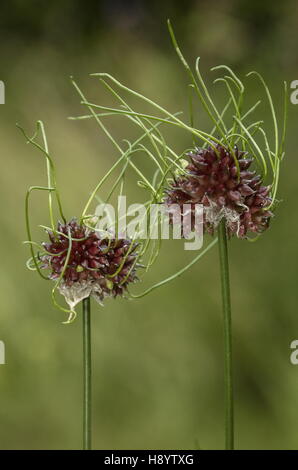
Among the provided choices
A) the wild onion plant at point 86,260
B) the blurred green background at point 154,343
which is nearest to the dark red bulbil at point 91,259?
the wild onion plant at point 86,260

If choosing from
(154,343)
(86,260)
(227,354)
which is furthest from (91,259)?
(154,343)

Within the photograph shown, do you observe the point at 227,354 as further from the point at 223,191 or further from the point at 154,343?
the point at 154,343

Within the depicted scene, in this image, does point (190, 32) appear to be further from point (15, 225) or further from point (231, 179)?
point (231, 179)

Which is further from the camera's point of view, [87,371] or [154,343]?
→ [154,343]

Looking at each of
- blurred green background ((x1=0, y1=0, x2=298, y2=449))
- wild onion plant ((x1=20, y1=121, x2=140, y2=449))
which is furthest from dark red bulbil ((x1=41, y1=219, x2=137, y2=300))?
blurred green background ((x1=0, y1=0, x2=298, y2=449))

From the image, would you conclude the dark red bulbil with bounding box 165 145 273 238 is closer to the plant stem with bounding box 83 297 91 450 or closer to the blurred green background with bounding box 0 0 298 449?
the plant stem with bounding box 83 297 91 450

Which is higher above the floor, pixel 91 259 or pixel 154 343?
pixel 91 259
